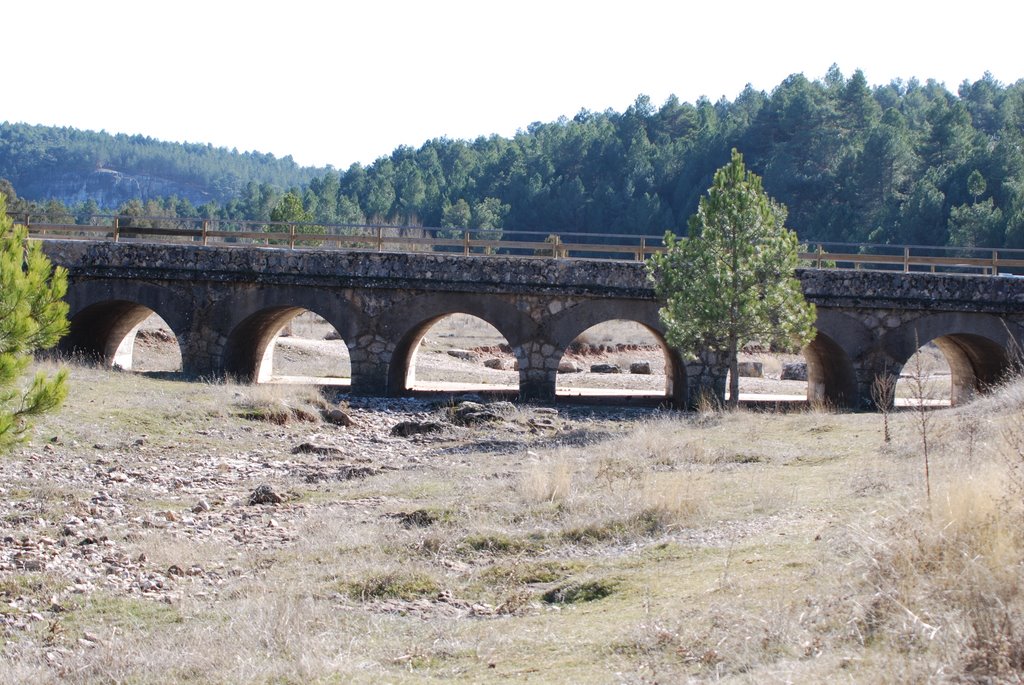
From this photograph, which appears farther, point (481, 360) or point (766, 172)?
point (766, 172)

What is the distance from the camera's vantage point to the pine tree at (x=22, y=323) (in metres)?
9.78

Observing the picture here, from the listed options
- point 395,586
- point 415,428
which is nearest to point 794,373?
point 415,428

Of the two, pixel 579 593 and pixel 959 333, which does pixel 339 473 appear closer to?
pixel 579 593

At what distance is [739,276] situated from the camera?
2117cm

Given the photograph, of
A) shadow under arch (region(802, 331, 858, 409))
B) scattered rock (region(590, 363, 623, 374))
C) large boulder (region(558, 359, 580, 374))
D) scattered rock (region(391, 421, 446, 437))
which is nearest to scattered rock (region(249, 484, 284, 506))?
scattered rock (region(391, 421, 446, 437))

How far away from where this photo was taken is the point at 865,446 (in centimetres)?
1562

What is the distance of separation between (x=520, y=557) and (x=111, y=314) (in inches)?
825

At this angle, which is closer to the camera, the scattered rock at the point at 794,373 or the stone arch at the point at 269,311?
the stone arch at the point at 269,311

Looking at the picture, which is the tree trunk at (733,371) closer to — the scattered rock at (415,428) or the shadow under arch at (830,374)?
the shadow under arch at (830,374)

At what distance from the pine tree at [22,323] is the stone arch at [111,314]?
1536cm

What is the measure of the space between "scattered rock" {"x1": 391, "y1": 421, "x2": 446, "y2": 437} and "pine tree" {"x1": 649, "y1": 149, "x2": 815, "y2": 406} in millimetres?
4608

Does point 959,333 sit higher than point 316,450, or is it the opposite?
point 959,333

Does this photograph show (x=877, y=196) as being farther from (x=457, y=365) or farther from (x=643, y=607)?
(x=643, y=607)

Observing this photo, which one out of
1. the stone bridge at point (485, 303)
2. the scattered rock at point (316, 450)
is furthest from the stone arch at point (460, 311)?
the scattered rock at point (316, 450)
